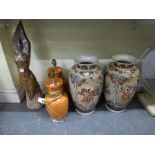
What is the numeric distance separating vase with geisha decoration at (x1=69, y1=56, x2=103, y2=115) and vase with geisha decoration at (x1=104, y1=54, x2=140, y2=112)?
0.07 m

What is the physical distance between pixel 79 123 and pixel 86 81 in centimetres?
27

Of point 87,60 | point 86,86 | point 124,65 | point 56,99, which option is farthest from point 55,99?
point 124,65

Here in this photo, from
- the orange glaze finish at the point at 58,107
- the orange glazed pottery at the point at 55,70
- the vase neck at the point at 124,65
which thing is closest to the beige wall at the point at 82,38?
the orange glazed pottery at the point at 55,70

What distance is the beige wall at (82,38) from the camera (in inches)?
38.6

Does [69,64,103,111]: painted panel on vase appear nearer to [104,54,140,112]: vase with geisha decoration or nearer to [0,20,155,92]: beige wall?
[104,54,140,112]: vase with geisha decoration

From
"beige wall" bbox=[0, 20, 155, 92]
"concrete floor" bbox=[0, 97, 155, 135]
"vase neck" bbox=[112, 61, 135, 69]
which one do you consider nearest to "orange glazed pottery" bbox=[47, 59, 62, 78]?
"beige wall" bbox=[0, 20, 155, 92]

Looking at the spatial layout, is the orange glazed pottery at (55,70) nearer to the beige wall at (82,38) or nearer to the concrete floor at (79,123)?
the beige wall at (82,38)

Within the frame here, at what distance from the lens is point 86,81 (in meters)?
0.84

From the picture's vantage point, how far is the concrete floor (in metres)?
0.87

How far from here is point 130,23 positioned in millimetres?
969

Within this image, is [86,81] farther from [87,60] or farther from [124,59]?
[124,59]
